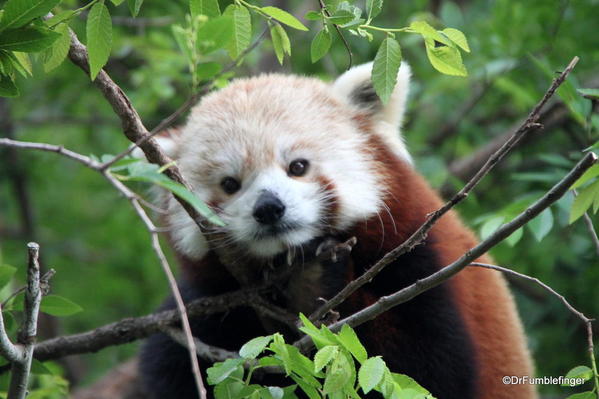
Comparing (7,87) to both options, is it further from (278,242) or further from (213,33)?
(278,242)

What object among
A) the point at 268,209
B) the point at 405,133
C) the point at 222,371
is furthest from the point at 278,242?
the point at 405,133

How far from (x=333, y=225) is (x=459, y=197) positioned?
1.32m

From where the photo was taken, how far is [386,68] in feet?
8.63

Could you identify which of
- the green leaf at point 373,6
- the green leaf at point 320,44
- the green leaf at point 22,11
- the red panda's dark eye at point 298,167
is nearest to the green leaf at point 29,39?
the green leaf at point 22,11

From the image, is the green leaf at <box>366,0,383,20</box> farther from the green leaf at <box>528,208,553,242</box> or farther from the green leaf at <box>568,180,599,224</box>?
the green leaf at <box>528,208,553,242</box>

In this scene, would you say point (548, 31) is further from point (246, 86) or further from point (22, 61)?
point (22, 61)

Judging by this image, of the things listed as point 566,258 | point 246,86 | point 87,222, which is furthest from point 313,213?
point 87,222

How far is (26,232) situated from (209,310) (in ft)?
13.4

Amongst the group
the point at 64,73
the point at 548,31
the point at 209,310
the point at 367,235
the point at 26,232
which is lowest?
the point at 209,310

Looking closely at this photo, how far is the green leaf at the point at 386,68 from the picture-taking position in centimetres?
262

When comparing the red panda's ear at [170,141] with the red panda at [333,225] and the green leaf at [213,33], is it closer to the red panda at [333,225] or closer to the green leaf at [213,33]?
the red panda at [333,225]

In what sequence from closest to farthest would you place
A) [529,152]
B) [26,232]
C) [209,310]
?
[209,310]
[529,152]
[26,232]

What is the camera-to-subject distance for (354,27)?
262 cm

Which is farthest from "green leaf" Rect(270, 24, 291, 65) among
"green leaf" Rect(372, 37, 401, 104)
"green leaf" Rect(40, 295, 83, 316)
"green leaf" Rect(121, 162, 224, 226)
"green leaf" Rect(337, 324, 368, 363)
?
"green leaf" Rect(40, 295, 83, 316)
